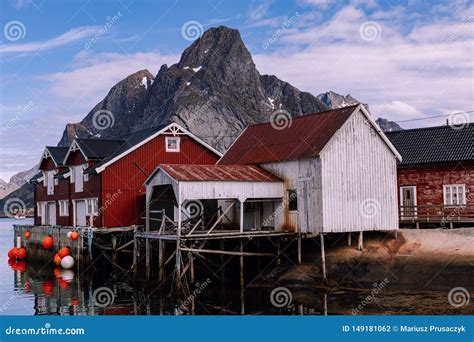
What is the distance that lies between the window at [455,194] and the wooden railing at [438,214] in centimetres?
51

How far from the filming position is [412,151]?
39656 mm

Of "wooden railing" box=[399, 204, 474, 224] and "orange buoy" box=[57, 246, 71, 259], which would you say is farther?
"orange buoy" box=[57, 246, 71, 259]

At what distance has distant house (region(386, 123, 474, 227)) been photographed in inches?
1412

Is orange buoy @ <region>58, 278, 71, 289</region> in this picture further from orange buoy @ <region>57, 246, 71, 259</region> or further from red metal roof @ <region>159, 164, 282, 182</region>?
red metal roof @ <region>159, 164, 282, 182</region>

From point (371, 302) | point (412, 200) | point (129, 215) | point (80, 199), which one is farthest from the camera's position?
point (80, 199)

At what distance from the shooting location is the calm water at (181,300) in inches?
961

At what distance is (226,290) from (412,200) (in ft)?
48.4

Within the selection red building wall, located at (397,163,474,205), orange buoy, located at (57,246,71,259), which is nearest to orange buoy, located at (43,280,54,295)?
orange buoy, located at (57,246,71,259)

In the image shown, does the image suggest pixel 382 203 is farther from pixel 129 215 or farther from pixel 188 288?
pixel 129 215

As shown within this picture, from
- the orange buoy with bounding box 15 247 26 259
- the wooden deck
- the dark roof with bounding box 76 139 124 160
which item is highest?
the dark roof with bounding box 76 139 124 160

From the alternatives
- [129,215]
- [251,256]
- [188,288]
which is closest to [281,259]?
[251,256]

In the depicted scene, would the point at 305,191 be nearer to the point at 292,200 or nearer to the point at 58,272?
the point at 292,200

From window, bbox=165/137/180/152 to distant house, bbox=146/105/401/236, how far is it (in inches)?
432

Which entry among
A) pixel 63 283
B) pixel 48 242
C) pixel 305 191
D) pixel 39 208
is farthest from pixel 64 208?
pixel 305 191
